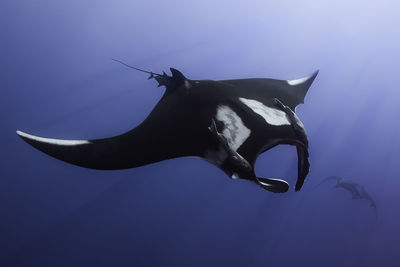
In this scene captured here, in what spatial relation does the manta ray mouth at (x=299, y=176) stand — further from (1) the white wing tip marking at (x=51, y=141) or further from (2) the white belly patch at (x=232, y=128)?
(1) the white wing tip marking at (x=51, y=141)

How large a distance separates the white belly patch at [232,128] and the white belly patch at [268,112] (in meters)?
0.20

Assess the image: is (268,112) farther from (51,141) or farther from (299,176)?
(51,141)

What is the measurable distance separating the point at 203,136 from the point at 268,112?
1.99ft

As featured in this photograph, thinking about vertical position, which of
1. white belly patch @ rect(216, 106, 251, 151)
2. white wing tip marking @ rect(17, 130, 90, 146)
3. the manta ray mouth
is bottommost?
the manta ray mouth

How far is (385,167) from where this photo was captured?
29469 mm

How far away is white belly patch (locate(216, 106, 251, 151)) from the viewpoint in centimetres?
187

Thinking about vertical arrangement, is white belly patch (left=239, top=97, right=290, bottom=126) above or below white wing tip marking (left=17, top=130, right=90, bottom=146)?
below

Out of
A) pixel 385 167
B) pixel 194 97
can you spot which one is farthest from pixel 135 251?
pixel 385 167

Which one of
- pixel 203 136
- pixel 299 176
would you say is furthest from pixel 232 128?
pixel 299 176

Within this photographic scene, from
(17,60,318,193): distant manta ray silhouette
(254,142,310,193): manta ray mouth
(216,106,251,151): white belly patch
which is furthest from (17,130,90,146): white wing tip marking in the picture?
(254,142,310,193): manta ray mouth

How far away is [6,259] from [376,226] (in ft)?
100

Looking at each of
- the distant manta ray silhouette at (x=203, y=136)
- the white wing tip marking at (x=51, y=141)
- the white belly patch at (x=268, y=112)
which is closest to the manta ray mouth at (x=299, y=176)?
the distant manta ray silhouette at (x=203, y=136)

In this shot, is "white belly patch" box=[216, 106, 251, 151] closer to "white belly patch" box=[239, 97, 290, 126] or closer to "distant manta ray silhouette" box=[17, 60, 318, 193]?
"distant manta ray silhouette" box=[17, 60, 318, 193]

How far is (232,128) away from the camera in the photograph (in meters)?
1.97
